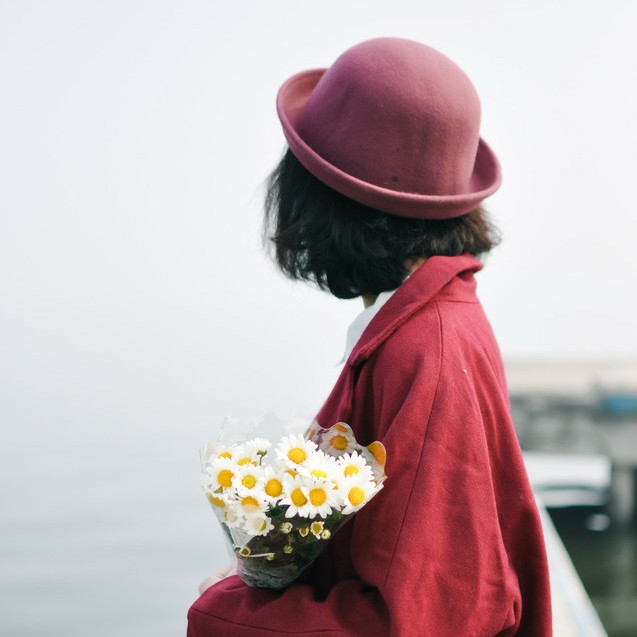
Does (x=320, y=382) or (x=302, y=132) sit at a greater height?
(x=302, y=132)

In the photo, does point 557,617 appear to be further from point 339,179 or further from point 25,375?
point 25,375

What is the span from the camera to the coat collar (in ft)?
4.74

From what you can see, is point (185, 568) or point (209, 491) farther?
point (185, 568)

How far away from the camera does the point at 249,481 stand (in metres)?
1.38

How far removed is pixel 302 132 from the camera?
1.64m

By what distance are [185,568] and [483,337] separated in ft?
29.3

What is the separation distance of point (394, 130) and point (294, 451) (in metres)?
0.55

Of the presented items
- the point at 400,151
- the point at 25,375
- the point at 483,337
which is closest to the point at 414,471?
the point at 483,337

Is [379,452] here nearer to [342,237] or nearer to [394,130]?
[342,237]

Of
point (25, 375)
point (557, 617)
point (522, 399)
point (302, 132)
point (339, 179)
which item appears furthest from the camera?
point (25, 375)

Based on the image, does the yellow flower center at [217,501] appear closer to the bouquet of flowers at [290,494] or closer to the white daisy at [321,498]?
the bouquet of flowers at [290,494]

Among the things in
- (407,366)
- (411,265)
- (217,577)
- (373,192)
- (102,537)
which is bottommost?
(102,537)

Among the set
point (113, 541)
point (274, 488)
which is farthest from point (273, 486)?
point (113, 541)

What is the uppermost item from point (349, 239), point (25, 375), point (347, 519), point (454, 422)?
point (349, 239)
